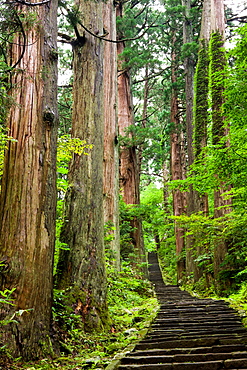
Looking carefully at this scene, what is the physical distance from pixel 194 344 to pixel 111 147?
6427mm

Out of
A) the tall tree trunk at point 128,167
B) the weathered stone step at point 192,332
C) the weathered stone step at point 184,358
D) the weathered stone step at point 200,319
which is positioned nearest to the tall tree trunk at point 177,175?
the tall tree trunk at point 128,167

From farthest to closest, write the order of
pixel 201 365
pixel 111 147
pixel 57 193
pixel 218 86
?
pixel 218 86
pixel 111 147
pixel 57 193
pixel 201 365

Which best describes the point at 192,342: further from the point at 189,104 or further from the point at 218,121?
the point at 189,104

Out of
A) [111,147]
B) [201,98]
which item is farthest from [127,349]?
[201,98]

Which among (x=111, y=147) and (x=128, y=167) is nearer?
(x=111, y=147)

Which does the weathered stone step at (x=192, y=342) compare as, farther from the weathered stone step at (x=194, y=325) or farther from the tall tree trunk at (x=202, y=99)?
the tall tree trunk at (x=202, y=99)

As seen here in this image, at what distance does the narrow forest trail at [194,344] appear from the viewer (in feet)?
10.8

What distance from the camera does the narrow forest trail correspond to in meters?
3.30

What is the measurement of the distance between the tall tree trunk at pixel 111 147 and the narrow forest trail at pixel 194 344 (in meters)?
3.03

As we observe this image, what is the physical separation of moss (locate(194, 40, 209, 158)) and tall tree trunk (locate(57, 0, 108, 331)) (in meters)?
9.49

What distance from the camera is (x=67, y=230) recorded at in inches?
214

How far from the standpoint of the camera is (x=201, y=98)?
51.5 feet

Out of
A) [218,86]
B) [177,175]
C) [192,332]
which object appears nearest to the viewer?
[192,332]

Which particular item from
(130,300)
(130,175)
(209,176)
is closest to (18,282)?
(130,300)
